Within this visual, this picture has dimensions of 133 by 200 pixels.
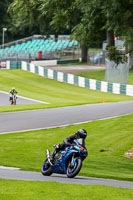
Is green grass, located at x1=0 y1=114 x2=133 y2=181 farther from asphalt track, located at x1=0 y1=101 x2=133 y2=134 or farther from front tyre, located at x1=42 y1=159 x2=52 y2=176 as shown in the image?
asphalt track, located at x1=0 y1=101 x2=133 y2=134

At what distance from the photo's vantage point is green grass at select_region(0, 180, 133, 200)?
29.0ft

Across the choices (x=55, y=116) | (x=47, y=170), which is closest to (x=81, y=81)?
(x=55, y=116)

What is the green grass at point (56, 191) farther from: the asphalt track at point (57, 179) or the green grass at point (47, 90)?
the green grass at point (47, 90)

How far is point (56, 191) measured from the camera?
937 centimetres

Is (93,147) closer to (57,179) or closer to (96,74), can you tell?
(57,179)

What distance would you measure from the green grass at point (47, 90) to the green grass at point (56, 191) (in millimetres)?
26455

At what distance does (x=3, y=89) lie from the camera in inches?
1837

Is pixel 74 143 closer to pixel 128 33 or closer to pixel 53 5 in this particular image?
pixel 128 33

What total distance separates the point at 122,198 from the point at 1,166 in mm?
6308

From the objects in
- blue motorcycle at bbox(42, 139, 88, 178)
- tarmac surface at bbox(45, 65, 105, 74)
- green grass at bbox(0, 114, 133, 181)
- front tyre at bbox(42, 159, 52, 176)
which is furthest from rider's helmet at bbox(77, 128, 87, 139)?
tarmac surface at bbox(45, 65, 105, 74)

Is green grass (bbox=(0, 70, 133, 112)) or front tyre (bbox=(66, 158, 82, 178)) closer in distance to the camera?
front tyre (bbox=(66, 158, 82, 178))

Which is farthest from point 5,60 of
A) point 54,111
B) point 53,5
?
point 53,5

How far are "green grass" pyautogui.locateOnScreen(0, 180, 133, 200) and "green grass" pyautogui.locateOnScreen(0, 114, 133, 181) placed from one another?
272cm

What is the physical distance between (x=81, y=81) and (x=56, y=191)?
3973cm
